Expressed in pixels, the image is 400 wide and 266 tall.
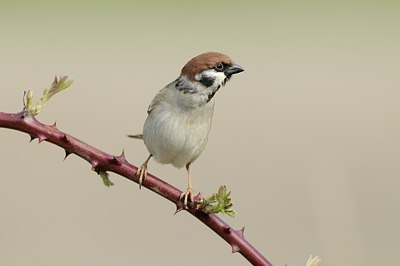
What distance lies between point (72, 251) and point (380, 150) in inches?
147

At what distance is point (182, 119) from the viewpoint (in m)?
3.72

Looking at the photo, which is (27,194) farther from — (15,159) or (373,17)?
(373,17)

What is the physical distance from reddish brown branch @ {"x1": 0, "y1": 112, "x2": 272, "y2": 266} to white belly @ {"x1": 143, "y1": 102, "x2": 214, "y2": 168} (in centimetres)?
156

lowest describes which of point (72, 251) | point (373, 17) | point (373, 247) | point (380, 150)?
point (72, 251)

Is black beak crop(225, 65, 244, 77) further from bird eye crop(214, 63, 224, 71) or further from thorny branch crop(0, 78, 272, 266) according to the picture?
thorny branch crop(0, 78, 272, 266)

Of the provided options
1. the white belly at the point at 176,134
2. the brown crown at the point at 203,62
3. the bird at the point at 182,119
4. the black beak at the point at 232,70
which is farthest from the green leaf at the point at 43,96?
the white belly at the point at 176,134

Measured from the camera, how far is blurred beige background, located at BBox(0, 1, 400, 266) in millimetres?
6660

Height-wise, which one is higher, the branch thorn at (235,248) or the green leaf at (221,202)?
the green leaf at (221,202)

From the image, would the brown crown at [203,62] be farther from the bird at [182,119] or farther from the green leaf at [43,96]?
the green leaf at [43,96]

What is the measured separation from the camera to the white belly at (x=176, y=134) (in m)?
3.56

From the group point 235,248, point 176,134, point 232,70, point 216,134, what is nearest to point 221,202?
point 235,248

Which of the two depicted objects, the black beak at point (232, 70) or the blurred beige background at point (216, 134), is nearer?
the black beak at point (232, 70)

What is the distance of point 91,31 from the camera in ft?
50.0

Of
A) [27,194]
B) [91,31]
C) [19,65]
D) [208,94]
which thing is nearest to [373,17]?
[91,31]
